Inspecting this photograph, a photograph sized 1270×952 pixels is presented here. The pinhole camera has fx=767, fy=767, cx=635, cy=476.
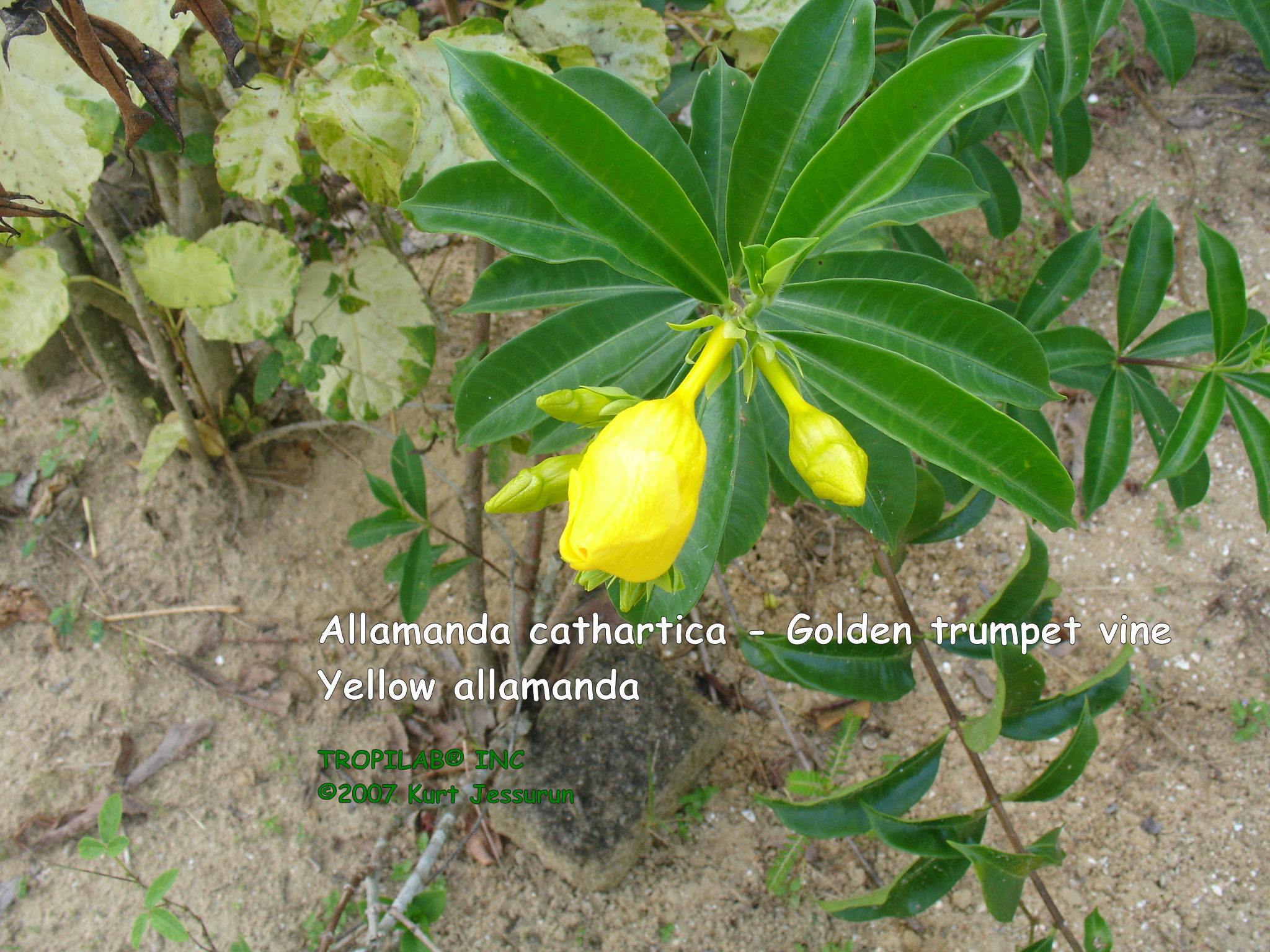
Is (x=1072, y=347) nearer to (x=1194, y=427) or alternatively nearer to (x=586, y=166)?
(x=1194, y=427)

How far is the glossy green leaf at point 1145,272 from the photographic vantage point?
1553 mm

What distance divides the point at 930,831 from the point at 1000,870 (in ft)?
0.47

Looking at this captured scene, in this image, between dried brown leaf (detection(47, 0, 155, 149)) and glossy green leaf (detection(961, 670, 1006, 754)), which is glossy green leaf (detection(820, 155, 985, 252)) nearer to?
glossy green leaf (detection(961, 670, 1006, 754))

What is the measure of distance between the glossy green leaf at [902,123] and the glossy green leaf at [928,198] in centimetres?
23

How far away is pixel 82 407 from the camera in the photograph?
7.04 feet

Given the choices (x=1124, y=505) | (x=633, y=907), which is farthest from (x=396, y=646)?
(x=1124, y=505)

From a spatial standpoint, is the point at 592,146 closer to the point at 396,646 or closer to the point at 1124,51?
the point at 396,646

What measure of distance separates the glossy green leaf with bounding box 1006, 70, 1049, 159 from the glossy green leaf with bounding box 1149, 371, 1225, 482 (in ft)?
1.70

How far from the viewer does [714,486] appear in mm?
841

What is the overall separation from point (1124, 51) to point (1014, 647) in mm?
2566

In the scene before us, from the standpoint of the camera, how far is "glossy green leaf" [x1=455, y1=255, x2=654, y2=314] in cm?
112

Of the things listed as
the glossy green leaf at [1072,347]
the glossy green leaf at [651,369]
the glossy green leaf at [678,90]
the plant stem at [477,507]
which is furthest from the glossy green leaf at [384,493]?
the glossy green leaf at [1072,347]

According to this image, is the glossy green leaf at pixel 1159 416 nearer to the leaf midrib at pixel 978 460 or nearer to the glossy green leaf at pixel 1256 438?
the glossy green leaf at pixel 1256 438

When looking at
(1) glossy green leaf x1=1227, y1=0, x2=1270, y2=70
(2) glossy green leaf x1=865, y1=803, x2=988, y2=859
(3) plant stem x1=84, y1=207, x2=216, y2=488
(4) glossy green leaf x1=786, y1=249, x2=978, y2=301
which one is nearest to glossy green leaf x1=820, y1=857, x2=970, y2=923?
(2) glossy green leaf x1=865, y1=803, x2=988, y2=859
